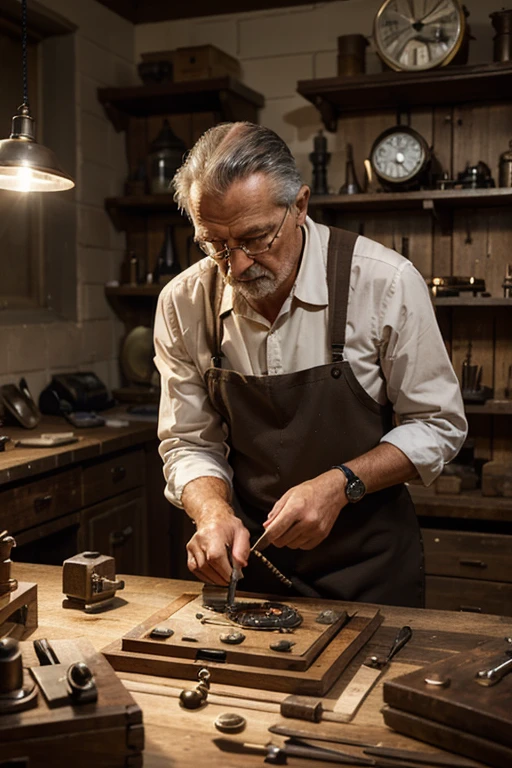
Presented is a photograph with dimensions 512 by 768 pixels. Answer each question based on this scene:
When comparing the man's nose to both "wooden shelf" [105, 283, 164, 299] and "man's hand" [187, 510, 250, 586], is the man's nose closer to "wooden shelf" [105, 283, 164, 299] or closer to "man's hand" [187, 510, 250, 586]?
"man's hand" [187, 510, 250, 586]

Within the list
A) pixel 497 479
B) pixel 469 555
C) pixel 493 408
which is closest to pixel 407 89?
pixel 493 408

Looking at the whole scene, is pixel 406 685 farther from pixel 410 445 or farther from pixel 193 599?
pixel 410 445

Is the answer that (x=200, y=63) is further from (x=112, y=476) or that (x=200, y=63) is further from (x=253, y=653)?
(x=253, y=653)

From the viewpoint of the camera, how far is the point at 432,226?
4.38 meters

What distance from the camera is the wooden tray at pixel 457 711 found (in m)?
1.22

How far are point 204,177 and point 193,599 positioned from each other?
2.90 feet

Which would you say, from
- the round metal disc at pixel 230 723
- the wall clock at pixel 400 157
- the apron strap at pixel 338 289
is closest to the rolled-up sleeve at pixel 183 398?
the apron strap at pixel 338 289

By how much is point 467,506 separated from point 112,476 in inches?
59.4

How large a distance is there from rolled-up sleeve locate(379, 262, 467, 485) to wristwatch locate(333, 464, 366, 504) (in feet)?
0.41

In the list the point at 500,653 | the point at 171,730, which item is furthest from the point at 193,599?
the point at 500,653

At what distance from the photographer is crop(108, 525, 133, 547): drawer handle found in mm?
3854

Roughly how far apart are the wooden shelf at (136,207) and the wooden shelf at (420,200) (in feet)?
2.78

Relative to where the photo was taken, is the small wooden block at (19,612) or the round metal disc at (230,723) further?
the small wooden block at (19,612)

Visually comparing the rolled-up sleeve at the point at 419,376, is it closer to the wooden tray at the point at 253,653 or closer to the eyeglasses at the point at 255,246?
the eyeglasses at the point at 255,246
